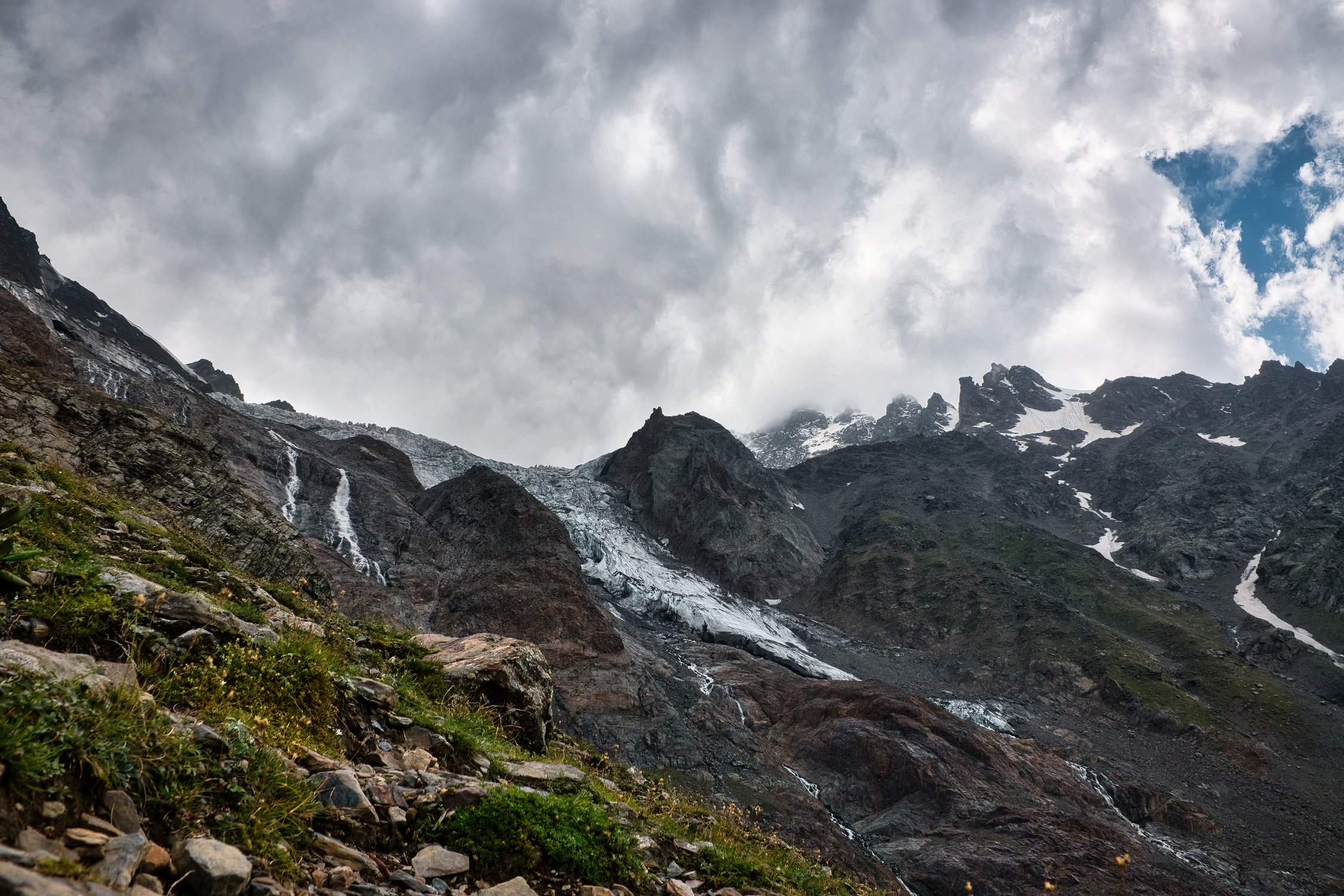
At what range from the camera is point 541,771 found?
9445 millimetres

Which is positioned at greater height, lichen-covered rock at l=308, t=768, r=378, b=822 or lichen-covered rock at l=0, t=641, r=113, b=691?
Result: lichen-covered rock at l=0, t=641, r=113, b=691

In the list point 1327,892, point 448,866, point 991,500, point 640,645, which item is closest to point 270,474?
point 640,645

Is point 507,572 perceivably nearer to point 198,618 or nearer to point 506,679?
point 506,679

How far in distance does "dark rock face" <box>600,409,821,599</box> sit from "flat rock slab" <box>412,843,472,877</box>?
12924cm

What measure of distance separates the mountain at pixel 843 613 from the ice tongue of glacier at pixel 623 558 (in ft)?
2.99

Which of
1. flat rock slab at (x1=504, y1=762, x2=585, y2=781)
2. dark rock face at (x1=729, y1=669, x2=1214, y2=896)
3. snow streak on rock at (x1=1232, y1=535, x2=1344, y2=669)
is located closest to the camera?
flat rock slab at (x1=504, y1=762, x2=585, y2=781)

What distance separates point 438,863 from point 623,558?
387 ft

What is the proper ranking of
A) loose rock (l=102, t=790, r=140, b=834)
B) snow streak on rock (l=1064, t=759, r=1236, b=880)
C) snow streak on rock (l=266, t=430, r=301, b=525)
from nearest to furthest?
loose rock (l=102, t=790, r=140, b=834) < snow streak on rock (l=1064, t=759, r=1236, b=880) < snow streak on rock (l=266, t=430, r=301, b=525)

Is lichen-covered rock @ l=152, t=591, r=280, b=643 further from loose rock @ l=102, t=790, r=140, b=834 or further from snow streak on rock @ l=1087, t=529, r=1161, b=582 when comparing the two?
snow streak on rock @ l=1087, t=529, r=1161, b=582

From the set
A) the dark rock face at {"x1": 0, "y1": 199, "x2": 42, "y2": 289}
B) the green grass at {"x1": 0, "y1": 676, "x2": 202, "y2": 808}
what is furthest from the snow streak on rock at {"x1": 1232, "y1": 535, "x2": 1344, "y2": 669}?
the dark rock face at {"x1": 0, "y1": 199, "x2": 42, "y2": 289}

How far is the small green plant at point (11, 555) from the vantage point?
221 inches

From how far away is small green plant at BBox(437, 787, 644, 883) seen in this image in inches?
238

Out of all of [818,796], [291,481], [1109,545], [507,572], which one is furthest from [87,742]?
[1109,545]

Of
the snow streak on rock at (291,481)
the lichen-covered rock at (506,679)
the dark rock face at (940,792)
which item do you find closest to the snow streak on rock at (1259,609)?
the dark rock face at (940,792)
